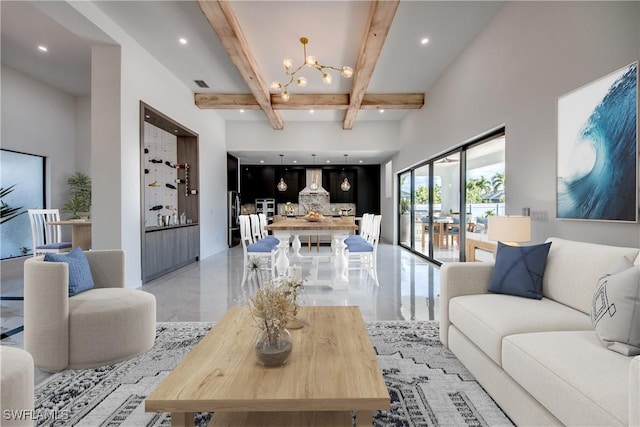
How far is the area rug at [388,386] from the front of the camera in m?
1.57

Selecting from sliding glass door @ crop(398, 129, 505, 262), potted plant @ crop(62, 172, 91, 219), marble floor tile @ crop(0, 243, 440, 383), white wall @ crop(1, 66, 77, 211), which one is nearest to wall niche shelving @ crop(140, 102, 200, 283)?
marble floor tile @ crop(0, 243, 440, 383)

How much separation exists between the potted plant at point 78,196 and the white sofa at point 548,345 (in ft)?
20.4

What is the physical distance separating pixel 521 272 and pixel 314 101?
5050 millimetres

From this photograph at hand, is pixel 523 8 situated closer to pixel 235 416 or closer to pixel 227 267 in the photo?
pixel 235 416

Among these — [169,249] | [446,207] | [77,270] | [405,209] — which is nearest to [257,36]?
[77,270]

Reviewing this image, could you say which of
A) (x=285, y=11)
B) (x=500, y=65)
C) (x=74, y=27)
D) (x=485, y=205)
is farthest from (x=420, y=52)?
(x=74, y=27)

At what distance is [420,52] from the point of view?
4.54 metres

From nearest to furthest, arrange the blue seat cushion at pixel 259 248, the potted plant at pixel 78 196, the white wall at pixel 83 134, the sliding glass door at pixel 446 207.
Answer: the blue seat cushion at pixel 259 248
the sliding glass door at pixel 446 207
the potted plant at pixel 78 196
the white wall at pixel 83 134

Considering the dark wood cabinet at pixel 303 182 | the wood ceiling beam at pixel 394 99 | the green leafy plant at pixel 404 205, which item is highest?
the wood ceiling beam at pixel 394 99

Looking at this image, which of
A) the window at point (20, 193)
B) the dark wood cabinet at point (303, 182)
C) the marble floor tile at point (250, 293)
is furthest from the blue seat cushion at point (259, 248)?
the dark wood cabinet at point (303, 182)

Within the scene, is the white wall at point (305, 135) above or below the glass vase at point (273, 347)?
above

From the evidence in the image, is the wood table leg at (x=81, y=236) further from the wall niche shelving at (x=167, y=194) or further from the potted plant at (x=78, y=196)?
the potted plant at (x=78, y=196)

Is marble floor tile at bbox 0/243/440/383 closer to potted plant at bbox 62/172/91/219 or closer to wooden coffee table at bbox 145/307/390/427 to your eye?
wooden coffee table at bbox 145/307/390/427

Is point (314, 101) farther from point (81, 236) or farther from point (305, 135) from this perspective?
point (81, 236)
